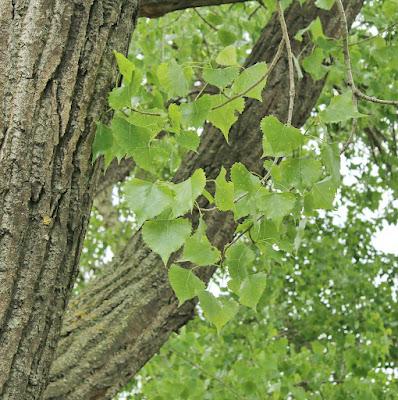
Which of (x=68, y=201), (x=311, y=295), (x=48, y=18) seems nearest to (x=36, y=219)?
(x=68, y=201)

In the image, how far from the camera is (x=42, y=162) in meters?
1.57

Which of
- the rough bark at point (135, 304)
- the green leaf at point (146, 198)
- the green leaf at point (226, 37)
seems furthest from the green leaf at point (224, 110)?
the green leaf at point (226, 37)

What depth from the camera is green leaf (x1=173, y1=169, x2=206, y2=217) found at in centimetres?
138

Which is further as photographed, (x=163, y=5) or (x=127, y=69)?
(x=163, y=5)

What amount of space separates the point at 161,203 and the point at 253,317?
6617 millimetres

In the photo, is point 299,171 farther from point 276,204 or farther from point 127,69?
point 127,69

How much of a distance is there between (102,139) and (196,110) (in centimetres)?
20

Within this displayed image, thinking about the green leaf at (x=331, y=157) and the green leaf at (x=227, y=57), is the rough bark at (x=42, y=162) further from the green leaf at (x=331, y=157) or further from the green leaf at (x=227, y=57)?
the green leaf at (x=331, y=157)

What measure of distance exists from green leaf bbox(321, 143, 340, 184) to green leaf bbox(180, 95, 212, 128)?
28cm

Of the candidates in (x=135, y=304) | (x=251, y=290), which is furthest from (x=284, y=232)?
(x=135, y=304)

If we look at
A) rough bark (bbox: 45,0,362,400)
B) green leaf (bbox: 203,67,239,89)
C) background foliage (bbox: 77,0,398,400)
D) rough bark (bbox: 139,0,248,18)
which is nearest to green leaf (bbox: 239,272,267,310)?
background foliage (bbox: 77,0,398,400)

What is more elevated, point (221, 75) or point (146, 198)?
point (221, 75)

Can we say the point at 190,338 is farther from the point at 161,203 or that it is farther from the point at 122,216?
the point at 122,216

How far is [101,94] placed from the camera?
5.54 feet
